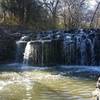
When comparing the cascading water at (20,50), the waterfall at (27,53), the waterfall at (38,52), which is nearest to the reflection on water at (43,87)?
the waterfall at (38,52)

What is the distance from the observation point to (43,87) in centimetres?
1405

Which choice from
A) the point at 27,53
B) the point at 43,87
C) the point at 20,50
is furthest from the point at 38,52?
the point at 43,87

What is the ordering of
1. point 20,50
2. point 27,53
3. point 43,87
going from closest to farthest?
point 43,87 → point 27,53 → point 20,50

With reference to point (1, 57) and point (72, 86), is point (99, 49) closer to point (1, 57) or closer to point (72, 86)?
point (1, 57)

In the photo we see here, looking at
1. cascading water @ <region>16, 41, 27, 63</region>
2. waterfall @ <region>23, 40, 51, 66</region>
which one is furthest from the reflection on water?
cascading water @ <region>16, 41, 27, 63</region>

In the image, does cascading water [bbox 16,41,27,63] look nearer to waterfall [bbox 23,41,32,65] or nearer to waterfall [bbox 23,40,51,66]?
waterfall [bbox 23,41,32,65]

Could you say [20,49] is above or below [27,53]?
above

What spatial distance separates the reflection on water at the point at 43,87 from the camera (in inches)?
476

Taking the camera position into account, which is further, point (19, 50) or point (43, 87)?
point (19, 50)

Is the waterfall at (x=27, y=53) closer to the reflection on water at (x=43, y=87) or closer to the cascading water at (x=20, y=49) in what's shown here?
the cascading water at (x=20, y=49)

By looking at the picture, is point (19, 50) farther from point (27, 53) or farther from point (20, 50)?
point (27, 53)

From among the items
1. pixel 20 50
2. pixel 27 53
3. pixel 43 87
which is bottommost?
pixel 43 87

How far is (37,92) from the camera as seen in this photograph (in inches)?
507

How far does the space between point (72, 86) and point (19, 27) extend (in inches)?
844
